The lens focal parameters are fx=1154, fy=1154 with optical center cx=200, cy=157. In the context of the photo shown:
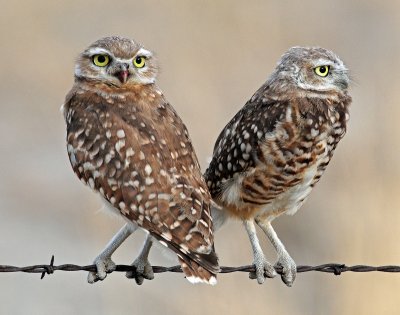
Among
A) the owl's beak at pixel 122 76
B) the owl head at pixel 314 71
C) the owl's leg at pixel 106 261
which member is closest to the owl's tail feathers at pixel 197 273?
the owl's leg at pixel 106 261

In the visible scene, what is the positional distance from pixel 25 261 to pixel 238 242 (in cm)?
331

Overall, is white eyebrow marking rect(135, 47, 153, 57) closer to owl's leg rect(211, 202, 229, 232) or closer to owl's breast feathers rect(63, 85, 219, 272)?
owl's breast feathers rect(63, 85, 219, 272)

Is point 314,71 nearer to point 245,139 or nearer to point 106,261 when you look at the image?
point 245,139

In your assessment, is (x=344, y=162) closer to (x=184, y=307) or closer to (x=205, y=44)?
(x=184, y=307)

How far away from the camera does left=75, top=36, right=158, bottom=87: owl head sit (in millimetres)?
6734

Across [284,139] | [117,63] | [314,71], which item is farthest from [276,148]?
[117,63]

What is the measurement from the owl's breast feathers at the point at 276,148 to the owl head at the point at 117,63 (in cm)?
68

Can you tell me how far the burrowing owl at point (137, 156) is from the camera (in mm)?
6145

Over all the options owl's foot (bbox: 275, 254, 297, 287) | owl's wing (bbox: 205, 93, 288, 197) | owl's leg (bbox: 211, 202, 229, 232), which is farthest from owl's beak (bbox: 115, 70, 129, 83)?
owl's foot (bbox: 275, 254, 297, 287)

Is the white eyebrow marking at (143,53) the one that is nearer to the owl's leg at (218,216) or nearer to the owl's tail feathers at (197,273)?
the owl's leg at (218,216)

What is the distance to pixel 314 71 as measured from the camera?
711 cm

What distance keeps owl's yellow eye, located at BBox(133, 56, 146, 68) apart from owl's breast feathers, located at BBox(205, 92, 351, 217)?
2.41ft

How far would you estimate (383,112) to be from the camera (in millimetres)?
11383

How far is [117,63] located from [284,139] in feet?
3.63
